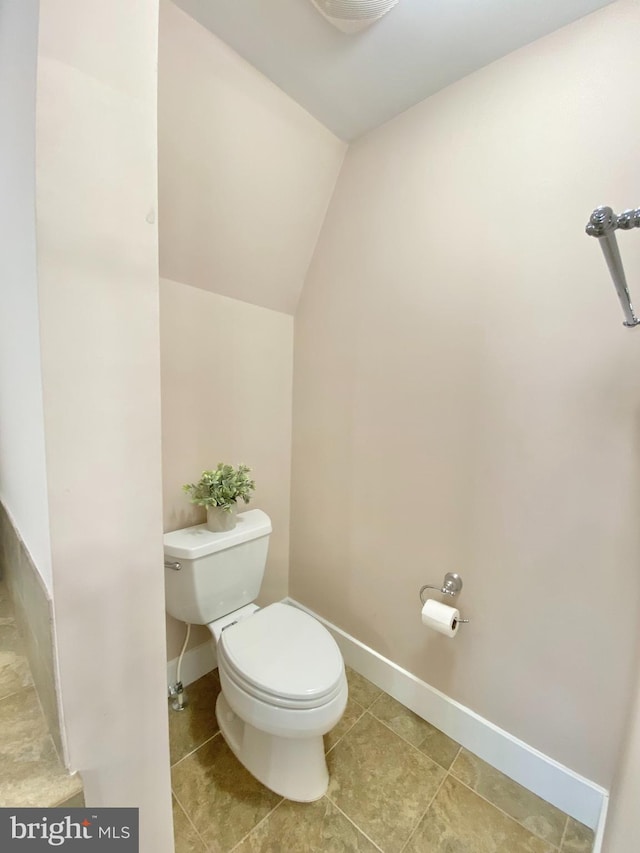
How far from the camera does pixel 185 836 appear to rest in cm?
100

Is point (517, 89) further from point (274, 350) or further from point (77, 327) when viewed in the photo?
point (77, 327)

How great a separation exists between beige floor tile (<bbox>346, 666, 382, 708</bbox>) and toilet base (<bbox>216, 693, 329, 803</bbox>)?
1.11ft

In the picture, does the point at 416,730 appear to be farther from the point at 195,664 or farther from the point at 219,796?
the point at 195,664

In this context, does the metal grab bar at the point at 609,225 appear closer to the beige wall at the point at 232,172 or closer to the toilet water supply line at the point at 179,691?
the beige wall at the point at 232,172

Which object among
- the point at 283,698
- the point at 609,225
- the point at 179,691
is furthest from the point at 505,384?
the point at 179,691

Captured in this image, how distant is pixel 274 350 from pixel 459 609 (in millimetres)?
1360

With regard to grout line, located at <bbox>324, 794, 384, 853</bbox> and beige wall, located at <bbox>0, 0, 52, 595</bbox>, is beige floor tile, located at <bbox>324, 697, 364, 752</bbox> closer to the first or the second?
grout line, located at <bbox>324, 794, 384, 853</bbox>

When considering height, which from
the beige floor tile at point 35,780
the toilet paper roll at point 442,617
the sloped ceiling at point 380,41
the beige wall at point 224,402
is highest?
the sloped ceiling at point 380,41

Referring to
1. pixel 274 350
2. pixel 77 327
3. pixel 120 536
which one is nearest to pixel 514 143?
pixel 274 350

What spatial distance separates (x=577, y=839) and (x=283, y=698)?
979 millimetres

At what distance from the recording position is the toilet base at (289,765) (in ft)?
3.64

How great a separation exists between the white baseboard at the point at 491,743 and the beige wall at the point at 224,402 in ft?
2.09

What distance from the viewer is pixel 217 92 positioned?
1.10 meters

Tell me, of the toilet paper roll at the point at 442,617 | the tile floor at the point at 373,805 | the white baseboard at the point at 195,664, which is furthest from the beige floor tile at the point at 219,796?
the toilet paper roll at the point at 442,617
